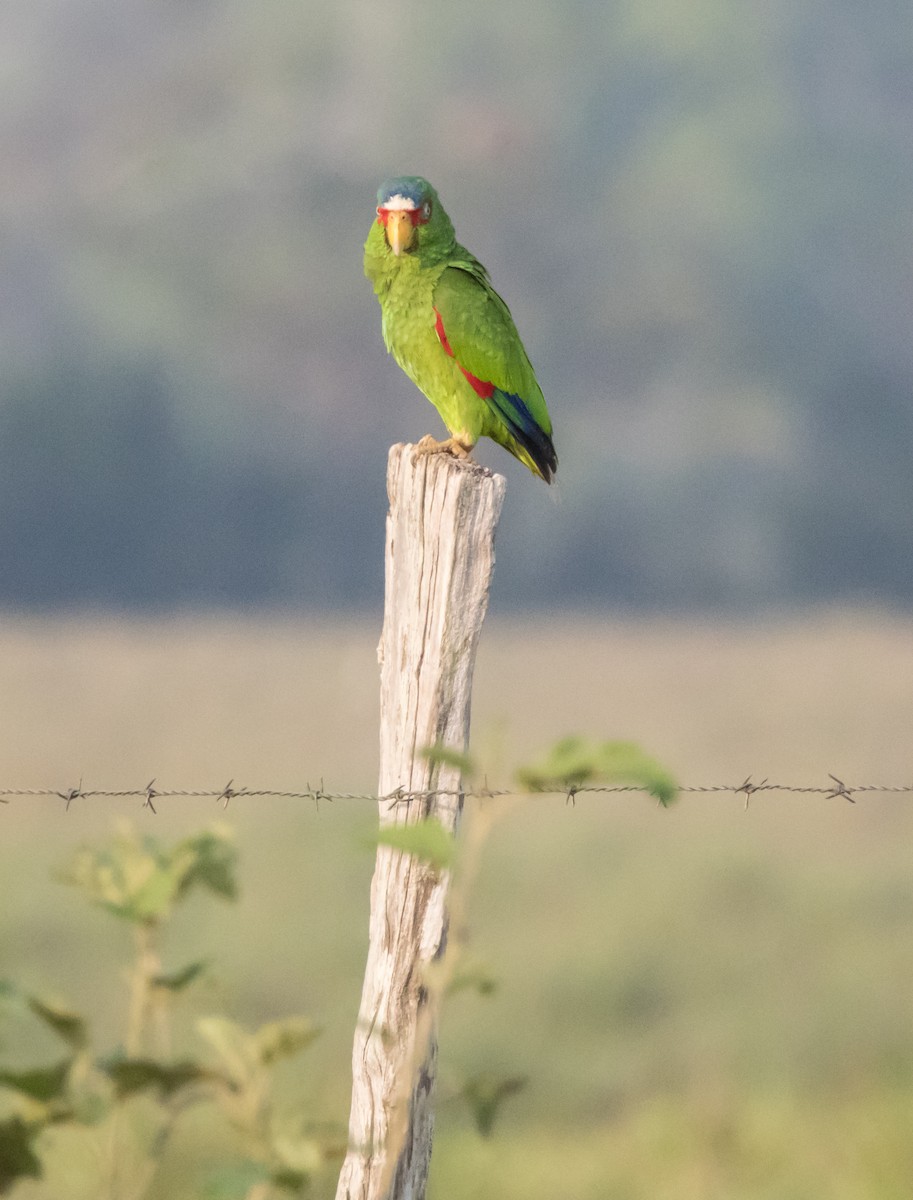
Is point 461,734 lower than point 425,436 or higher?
lower

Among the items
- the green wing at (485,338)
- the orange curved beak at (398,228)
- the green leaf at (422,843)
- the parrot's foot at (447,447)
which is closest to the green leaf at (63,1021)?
the green leaf at (422,843)

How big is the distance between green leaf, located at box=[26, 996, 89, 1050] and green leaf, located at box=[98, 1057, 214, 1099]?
0.11m

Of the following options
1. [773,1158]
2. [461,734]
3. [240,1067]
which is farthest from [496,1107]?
[773,1158]

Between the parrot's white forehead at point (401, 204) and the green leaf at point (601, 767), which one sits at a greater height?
the parrot's white forehead at point (401, 204)

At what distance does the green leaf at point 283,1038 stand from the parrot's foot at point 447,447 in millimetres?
1527

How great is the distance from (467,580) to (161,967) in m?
0.85

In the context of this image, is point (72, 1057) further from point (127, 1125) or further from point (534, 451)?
point (534, 451)

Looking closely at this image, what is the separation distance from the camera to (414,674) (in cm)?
208

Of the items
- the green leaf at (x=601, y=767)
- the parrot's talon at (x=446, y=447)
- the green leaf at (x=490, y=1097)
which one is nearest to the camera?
the green leaf at (x=601, y=767)

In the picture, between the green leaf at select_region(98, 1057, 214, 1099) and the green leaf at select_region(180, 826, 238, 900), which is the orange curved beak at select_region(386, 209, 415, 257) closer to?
the green leaf at select_region(180, 826, 238, 900)

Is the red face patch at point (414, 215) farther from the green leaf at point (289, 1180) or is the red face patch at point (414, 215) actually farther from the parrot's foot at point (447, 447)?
the green leaf at point (289, 1180)

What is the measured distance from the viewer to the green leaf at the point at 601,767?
126cm

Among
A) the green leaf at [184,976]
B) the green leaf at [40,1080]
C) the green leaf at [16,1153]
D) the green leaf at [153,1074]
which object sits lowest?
the green leaf at [16,1153]

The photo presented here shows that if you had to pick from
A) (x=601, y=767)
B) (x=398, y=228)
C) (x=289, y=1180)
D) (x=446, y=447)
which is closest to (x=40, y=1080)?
(x=289, y=1180)
